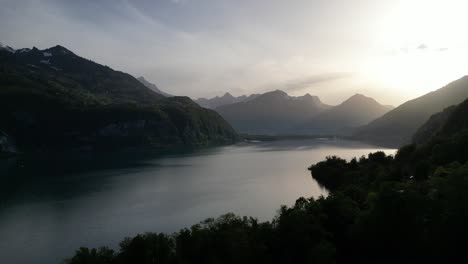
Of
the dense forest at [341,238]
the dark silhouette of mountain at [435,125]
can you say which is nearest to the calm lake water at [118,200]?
the dense forest at [341,238]

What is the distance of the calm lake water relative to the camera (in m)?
60.5

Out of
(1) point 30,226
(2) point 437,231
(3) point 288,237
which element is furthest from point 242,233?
(1) point 30,226

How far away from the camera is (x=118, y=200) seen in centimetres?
9175

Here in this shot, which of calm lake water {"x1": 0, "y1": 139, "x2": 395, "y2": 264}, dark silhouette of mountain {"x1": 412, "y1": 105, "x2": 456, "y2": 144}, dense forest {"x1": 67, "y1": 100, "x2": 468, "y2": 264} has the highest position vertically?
dark silhouette of mountain {"x1": 412, "y1": 105, "x2": 456, "y2": 144}

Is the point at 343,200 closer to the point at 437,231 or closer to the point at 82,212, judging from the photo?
the point at 437,231

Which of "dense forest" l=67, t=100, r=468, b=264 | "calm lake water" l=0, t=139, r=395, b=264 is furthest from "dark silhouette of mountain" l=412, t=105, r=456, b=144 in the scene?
"dense forest" l=67, t=100, r=468, b=264

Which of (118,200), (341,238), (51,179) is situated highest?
(51,179)

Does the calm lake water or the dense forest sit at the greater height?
the dense forest

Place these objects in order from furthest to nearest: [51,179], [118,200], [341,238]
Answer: [51,179], [118,200], [341,238]

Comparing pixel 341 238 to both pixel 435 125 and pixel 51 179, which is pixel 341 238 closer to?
pixel 51 179

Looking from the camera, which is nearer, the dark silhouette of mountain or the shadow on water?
the shadow on water

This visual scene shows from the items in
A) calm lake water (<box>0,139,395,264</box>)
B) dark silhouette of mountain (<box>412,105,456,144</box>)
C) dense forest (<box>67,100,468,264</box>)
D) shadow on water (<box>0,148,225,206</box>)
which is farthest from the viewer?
dark silhouette of mountain (<box>412,105,456,144</box>)

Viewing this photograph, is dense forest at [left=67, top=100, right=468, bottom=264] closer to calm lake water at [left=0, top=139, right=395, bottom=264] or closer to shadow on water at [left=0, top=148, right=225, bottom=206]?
calm lake water at [left=0, top=139, right=395, bottom=264]

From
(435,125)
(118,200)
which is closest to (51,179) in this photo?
(118,200)
